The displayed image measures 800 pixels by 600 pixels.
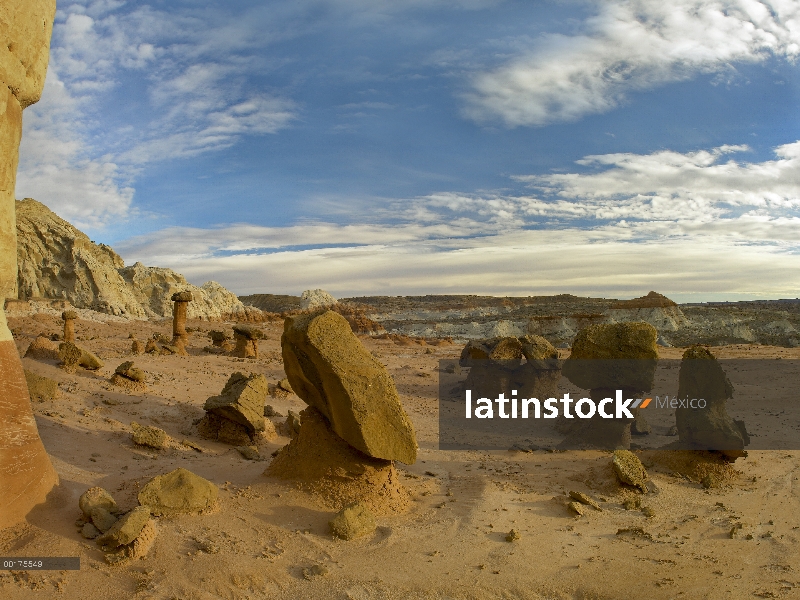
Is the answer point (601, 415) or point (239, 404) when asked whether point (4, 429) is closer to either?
point (239, 404)

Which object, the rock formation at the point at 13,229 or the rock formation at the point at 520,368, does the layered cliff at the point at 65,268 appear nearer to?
the rock formation at the point at 520,368

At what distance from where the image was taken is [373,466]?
6.86 metres

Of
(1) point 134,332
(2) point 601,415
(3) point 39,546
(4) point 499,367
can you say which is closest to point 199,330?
(1) point 134,332

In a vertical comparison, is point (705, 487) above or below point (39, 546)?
below

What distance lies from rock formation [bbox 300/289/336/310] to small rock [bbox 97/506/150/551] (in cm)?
5077

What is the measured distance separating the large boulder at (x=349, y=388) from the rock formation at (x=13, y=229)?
296 centimetres

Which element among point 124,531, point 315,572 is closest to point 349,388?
point 315,572

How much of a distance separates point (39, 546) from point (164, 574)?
1181 mm

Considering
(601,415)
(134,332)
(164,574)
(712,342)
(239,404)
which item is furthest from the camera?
(712,342)

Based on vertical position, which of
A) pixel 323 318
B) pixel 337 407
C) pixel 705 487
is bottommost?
pixel 705 487

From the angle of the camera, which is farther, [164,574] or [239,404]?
[239,404]

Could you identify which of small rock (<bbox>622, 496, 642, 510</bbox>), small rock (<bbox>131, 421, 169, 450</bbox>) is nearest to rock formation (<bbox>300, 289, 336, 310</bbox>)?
small rock (<bbox>131, 421, 169, 450</bbox>)

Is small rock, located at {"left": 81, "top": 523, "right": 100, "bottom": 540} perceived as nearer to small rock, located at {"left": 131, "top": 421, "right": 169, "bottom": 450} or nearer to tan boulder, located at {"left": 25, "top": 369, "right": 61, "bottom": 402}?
small rock, located at {"left": 131, "top": 421, "right": 169, "bottom": 450}

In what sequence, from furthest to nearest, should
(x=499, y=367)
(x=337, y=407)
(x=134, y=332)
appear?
(x=134, y=332) < (x=499, y=367) < (x=337, y=407)
